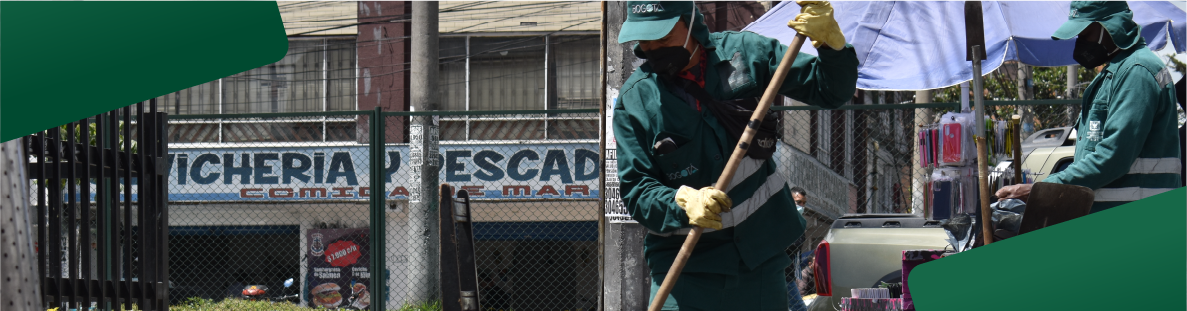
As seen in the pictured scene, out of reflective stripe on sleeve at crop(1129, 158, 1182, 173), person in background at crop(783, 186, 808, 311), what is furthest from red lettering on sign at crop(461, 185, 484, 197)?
reflective stripe on sleeve at crop(1129, 158, 1182, 173)

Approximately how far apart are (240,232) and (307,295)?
2774mm

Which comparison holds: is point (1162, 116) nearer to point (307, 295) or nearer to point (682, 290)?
point (682, 290)

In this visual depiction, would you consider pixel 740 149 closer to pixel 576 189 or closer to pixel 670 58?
pixel 670 58

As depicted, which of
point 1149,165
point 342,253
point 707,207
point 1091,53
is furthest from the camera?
point 342,253

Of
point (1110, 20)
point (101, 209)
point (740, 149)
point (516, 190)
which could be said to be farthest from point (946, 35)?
point (516, 190)

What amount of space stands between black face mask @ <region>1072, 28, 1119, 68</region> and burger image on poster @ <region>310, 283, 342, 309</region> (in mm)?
9163

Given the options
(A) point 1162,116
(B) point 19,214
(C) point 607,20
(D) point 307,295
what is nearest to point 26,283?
(B) point 19,214

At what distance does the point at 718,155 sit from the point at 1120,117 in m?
1.87

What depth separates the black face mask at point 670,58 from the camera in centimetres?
311

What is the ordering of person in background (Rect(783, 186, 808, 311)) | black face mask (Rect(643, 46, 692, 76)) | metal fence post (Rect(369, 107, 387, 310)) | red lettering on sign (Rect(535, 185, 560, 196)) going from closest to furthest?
black face mask (Rect(643, 46, 692, 76)) → person in background (Rect(783, 186, 808, 311)) → metal fence post (Rect(369, 107, 387, 310)) → red lettering on sign (Rect(535, 185, 560, 196))

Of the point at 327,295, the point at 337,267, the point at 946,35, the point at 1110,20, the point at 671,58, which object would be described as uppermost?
the point at 946,35

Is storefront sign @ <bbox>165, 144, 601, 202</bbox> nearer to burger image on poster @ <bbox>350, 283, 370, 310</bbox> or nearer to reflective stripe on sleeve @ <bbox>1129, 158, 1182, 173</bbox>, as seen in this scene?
burger image on poster @ <bbox>350, 283, 370, 310</bbox>

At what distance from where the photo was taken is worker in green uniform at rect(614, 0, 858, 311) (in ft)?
9.99

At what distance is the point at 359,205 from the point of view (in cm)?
1355
